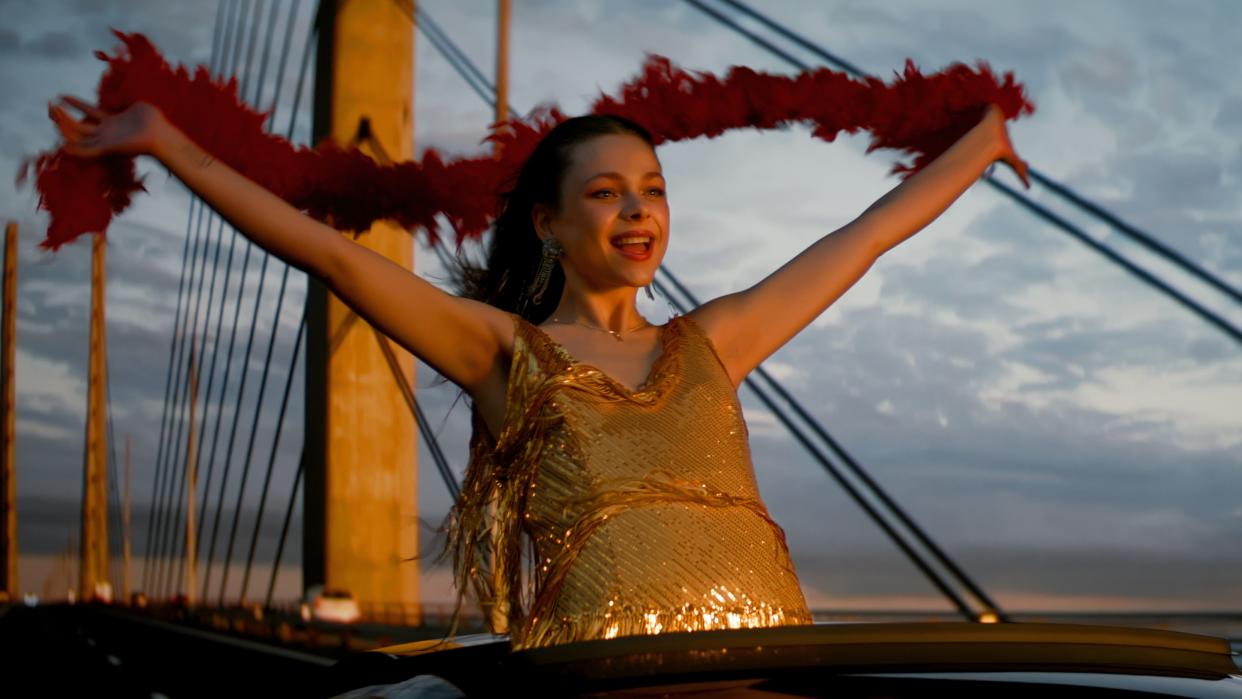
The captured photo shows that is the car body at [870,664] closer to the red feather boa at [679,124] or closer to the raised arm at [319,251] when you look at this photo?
the raised arm at [319,251]

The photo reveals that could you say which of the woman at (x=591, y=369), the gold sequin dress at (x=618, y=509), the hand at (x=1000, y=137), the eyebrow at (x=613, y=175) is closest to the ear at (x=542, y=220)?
the woman at (x=591, y=369)

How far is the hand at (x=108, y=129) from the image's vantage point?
2424mm

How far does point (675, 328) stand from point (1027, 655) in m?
1.33

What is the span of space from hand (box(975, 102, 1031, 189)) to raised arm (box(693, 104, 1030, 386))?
0.62 ft

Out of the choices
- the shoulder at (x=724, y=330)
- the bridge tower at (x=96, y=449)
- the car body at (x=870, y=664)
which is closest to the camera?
the car body at (x=870, y=664)

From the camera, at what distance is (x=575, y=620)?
2.20m

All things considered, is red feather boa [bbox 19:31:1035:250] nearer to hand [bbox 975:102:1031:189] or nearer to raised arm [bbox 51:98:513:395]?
hand [bbox 975:102:1031:189]

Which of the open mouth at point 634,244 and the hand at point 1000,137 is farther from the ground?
the hand at point 1000,137

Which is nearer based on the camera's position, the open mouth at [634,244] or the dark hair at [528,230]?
the open mouth at [634,244]

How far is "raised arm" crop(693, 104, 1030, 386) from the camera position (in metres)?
2.73

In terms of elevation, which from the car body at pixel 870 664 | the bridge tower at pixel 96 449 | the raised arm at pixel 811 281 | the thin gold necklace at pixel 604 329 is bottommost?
the car body at pixel 870 664

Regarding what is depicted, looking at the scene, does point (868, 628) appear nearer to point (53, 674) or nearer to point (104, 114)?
point (104, 114)

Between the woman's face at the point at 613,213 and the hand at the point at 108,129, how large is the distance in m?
0.70

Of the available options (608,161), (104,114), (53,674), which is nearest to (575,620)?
(608,161)
